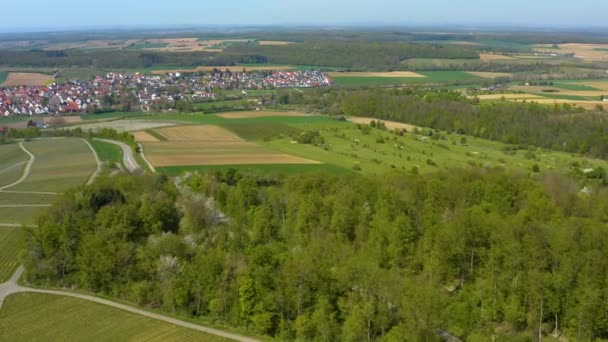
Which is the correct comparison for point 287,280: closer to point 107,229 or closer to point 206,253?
point 206,253

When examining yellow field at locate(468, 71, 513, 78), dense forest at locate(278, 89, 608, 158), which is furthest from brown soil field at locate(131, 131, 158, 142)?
yellow field at locate(468, 71, 513, 78)

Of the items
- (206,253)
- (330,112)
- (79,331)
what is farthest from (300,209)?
(330,112)

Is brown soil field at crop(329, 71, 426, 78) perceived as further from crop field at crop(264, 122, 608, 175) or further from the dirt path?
the dirt path

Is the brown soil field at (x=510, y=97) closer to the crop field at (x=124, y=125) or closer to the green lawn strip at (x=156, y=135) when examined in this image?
the crop field at (x=124, y=125)

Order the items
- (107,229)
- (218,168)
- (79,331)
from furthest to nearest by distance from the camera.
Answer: (218,168) < (107,229) < (79,331)

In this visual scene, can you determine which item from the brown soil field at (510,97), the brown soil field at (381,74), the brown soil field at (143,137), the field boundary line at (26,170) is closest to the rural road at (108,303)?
the field boundary line at (26,170)
